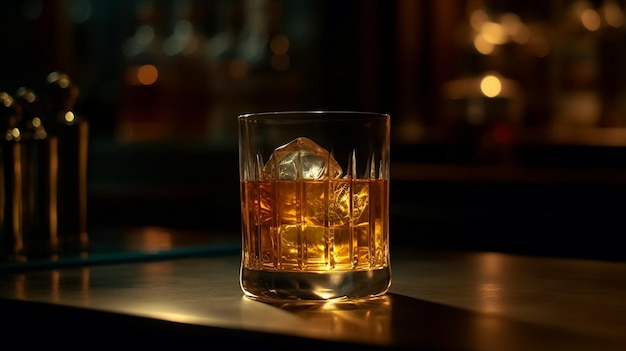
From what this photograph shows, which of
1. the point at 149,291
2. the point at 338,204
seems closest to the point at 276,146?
the point at 338,204

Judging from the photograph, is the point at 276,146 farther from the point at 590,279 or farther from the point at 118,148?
the point at 118,148

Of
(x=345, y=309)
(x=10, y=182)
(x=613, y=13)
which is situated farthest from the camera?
(x=613, y=13)

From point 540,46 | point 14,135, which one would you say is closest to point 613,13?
point 540,46

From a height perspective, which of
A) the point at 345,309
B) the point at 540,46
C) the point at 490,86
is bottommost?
the point at 345,309

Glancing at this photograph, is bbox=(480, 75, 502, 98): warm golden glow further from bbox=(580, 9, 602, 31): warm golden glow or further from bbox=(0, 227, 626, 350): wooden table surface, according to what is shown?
bbox=(0, 227, 626, 350): wooden table surface

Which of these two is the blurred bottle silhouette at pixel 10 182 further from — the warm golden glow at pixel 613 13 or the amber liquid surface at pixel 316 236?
the warm golden glow at pixel 613 13

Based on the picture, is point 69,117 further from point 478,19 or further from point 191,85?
point 191,85
